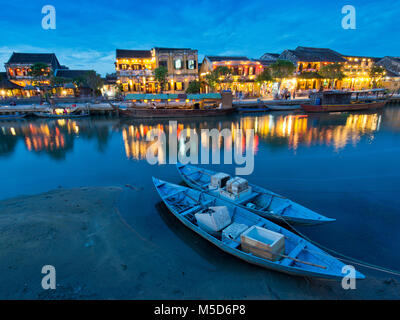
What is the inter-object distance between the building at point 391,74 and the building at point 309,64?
17853mm

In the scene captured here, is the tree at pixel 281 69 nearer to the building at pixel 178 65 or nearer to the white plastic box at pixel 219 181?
the building at pixel 178 65

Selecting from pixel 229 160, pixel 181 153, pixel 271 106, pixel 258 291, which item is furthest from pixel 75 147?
pixel 271 106

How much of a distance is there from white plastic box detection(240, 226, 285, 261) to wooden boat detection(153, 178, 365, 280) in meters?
0.04

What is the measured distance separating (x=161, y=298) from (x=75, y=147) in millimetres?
25401

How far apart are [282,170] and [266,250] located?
12117 millimetres

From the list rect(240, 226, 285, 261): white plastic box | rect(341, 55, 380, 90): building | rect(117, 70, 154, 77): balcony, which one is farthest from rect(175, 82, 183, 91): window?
rect(240, 226, 285, 261): white plastic box

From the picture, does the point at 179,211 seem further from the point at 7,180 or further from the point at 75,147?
the point at 75,147

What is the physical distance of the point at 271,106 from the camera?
5050 cm

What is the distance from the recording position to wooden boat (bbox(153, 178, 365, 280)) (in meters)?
6.98

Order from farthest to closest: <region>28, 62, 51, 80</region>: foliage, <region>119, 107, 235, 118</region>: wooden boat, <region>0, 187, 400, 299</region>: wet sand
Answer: <region>28, 62, 51, 80</region>: foliage, <region>119, 107, 235, 118</region>: wooden boat, <region>0, 187, 400, 299</region>: wet sand

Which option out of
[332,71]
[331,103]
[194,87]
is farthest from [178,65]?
[332,71]

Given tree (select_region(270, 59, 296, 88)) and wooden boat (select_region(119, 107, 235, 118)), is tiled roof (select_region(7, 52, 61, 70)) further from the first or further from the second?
tree (select_region(270, 59, 296, 88))

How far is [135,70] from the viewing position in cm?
6044

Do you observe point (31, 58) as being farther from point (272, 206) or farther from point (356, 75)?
point (356, 75)
